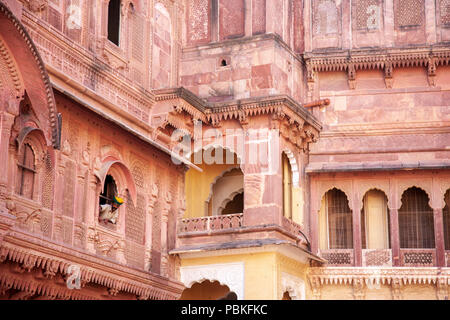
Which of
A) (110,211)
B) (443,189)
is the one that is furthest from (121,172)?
(443,189)

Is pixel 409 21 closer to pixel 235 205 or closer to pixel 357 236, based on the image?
pixel 357 236

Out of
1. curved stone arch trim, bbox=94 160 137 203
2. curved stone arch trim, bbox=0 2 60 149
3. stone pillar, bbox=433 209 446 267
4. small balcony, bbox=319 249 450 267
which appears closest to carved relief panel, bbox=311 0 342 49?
stone pillar, bbox=433 209 446 267

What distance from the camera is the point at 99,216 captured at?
14.1 m

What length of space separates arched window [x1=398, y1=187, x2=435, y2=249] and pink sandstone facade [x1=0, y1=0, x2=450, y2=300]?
0.10 feet

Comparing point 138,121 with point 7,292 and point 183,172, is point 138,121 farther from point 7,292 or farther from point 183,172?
point 7,292

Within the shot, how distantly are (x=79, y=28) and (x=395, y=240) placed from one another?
713 cm

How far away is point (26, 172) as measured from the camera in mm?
12305

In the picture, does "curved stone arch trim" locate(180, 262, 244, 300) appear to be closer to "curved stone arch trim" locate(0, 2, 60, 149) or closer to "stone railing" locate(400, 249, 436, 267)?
"stone railing" locate(400, 249, 436, 267)

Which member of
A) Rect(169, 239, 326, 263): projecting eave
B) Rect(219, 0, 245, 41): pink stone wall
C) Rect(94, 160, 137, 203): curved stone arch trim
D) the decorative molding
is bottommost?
the decorative molding

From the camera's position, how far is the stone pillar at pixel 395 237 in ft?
56.1

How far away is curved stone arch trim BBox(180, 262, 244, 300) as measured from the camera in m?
15.6

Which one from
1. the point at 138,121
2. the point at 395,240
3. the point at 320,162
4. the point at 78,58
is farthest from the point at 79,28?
the point at 395,240

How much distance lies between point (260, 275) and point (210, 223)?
1371 mm

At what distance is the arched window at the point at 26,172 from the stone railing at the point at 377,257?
7300 mm
